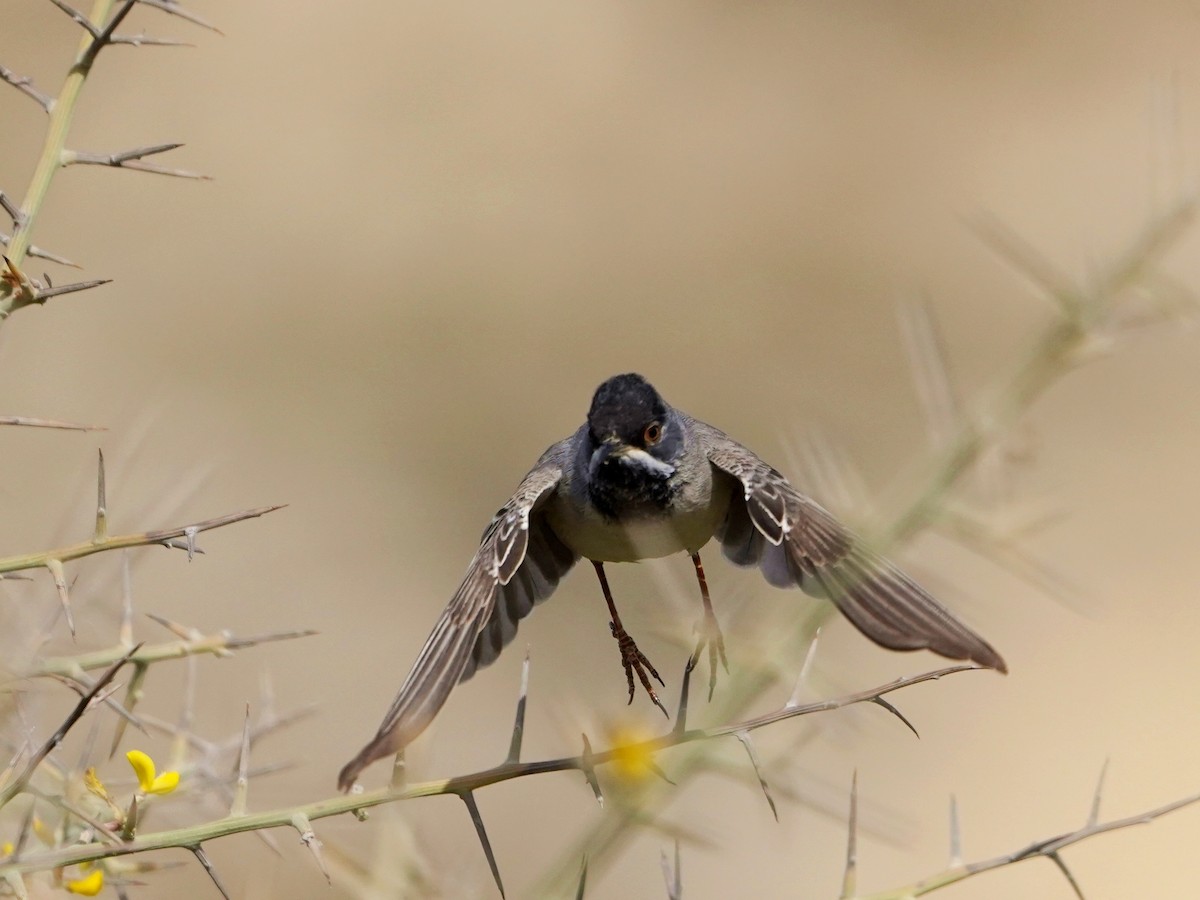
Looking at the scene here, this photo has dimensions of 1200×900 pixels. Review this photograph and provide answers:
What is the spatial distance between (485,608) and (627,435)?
0.77 meters

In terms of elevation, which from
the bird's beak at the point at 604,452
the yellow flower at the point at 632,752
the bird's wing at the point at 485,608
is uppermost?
the bird's beak at the point at 604,452

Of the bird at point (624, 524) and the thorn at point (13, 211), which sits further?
the bird at point (624, 524)

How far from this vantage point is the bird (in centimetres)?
318

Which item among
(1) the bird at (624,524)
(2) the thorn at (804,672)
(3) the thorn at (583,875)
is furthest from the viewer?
(1) the bird at (624,524)

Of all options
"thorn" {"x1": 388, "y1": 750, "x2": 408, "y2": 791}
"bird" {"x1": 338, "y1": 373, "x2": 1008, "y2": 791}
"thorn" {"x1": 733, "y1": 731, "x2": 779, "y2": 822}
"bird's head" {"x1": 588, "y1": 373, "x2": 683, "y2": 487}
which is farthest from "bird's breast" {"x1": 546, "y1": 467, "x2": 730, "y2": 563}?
"thorn" {"x1": 733, "y1": 731, "x2": 779, "y2": 822}

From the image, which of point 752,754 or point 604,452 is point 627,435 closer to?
point 604,452

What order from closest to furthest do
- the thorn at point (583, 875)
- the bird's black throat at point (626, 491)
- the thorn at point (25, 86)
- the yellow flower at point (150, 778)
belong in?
the thorn at point (583, 875) < the yellow flower at point (150, 778) < the thorn at point (25, 86) < the bird's black throat at point (626, 491)

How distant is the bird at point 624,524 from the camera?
318 centimetres

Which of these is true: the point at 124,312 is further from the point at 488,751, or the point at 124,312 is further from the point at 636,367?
the point at 488,751

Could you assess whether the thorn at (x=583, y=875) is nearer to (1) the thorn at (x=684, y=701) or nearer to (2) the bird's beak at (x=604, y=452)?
(1) the thorn at (x=684, y=701)

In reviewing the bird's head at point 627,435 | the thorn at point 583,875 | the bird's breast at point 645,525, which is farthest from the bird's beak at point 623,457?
the thorn at point 583,875

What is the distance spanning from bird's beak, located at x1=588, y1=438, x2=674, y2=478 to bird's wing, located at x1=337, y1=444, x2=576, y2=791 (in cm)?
20

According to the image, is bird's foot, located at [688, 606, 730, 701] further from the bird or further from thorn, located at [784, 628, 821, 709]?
the bird

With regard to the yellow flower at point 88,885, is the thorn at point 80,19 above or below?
above
